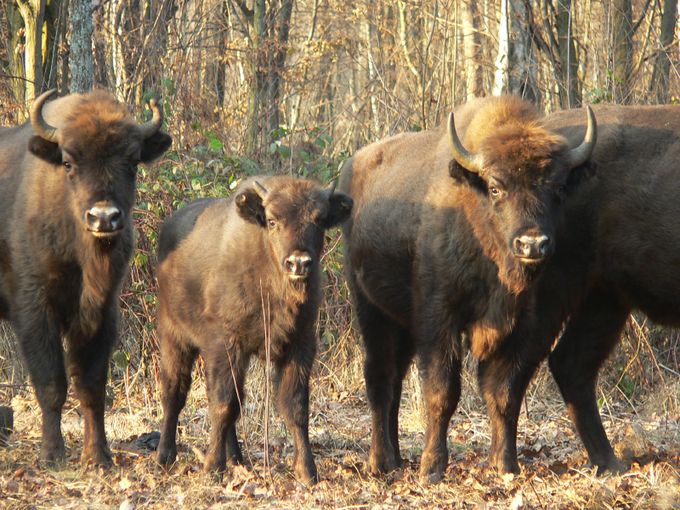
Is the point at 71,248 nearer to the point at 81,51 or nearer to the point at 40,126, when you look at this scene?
the point at 40,126

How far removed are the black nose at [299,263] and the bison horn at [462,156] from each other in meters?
1.22

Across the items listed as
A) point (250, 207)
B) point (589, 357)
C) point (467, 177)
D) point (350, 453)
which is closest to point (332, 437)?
point (350, 453)

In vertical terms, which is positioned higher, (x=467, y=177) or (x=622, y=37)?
→ (x=622, y=37)

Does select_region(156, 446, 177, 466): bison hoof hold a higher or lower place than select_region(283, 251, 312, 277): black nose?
lower

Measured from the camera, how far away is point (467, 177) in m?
7.00

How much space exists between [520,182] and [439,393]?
61.1 inches

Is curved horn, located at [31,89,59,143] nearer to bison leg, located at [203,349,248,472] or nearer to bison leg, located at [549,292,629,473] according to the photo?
bison leg, located at [203,349,248,472]

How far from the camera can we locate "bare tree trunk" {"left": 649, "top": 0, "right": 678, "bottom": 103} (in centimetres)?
1151

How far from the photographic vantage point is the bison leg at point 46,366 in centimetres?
750

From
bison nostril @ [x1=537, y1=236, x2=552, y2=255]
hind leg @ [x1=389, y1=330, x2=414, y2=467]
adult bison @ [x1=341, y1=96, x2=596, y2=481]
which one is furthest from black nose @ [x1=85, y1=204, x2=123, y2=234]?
bison nostril @ [x1=537, y1=236, x2=552, y2=255]

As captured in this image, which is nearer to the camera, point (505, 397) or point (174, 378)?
point (505, 397)

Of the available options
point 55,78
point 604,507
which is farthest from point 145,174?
point 604,507

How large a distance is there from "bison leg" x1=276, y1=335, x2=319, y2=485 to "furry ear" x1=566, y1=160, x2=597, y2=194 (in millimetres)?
2047

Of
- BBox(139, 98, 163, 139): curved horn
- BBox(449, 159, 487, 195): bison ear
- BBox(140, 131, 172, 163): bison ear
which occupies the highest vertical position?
BBox(139, 98, 163, 139): curved horn
